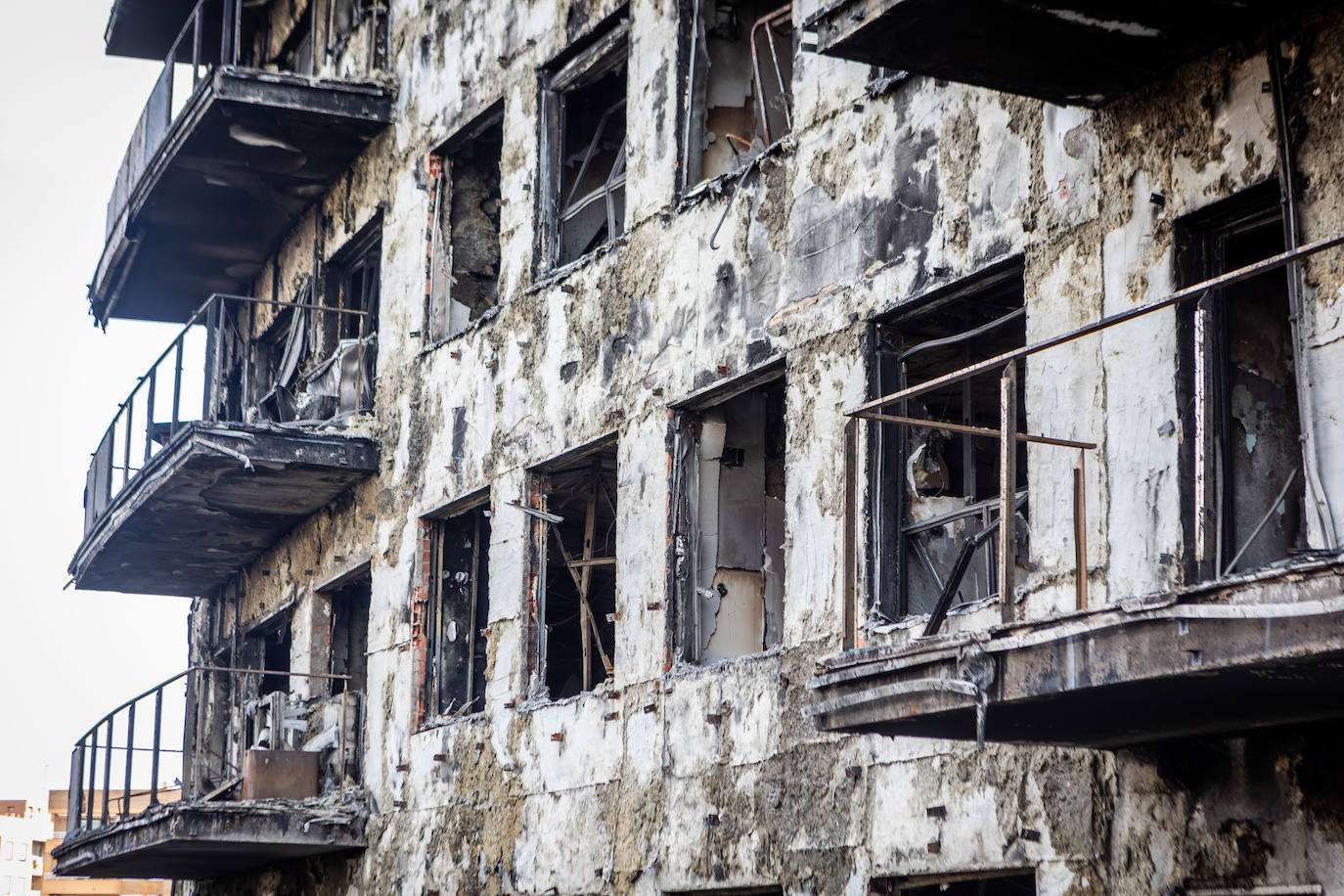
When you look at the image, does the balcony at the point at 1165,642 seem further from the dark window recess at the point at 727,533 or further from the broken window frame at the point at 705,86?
the broken window frame at the point at 705,86

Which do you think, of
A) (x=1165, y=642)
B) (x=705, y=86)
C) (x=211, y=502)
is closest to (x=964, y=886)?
(x=1165, y=642)

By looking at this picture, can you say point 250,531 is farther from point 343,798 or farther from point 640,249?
point 640,249

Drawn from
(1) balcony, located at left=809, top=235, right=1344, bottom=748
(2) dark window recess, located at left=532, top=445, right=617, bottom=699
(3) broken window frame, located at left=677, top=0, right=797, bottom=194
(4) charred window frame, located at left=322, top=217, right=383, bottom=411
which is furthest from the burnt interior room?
(1) balcony, located at left=809, top=235, right=1344, bottom=748

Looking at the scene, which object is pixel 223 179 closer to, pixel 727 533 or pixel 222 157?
pixel 222 157

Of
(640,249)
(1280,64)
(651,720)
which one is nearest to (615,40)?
(640,249)

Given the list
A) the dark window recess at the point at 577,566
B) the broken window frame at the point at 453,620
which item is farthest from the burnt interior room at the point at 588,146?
the broken window frame at the point at 453,620

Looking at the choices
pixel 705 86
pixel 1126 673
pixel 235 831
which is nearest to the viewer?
pixel 1126 673

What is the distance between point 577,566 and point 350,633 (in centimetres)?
381

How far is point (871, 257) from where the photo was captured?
9.23 meters

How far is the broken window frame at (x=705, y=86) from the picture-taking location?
1112cm

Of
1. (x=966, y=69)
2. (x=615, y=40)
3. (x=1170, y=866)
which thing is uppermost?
(x=615, y=40)

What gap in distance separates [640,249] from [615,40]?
5.63 feet

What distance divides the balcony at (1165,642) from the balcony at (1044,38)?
2.87 ft

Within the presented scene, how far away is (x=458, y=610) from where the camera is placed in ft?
45.3
